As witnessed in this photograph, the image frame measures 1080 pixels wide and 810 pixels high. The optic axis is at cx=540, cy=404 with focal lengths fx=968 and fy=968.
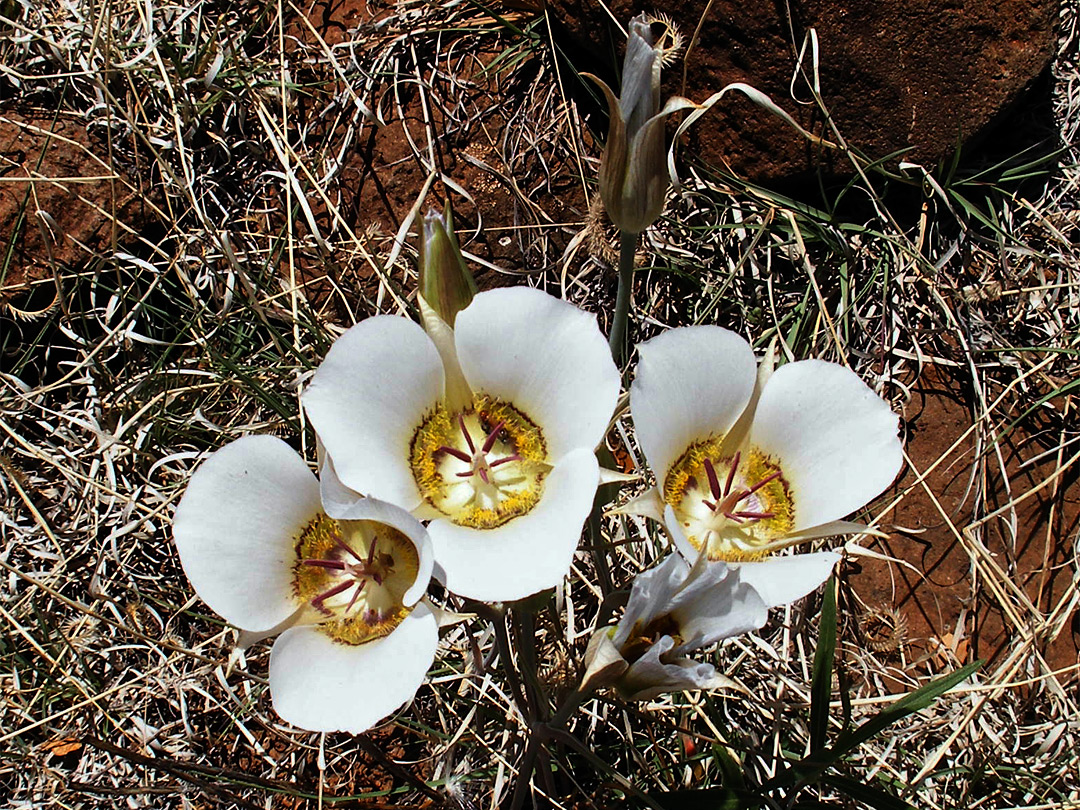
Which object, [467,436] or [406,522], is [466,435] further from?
[406,522]

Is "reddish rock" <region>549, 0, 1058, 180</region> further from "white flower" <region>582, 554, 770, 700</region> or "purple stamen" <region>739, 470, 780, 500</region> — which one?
"white flower" <region>582, 554, 770, 700</region>

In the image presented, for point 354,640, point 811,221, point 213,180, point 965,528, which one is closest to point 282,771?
point 354,640

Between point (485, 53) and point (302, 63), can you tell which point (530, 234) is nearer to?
point (485, 53)

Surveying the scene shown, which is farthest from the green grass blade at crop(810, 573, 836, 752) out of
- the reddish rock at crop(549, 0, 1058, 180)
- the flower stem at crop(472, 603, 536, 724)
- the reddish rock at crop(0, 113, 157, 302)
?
the reddish rock at crop(0, 113, 157, 302)

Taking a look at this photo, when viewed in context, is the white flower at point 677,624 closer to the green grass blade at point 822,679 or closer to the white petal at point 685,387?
the white petal at point 685,387

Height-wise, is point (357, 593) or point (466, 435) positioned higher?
point (466, 435)

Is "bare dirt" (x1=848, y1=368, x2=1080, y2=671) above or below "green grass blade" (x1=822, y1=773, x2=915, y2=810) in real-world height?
below

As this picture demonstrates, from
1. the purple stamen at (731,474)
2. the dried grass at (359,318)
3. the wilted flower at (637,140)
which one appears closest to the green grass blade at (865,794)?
the dried grass at (359,318)

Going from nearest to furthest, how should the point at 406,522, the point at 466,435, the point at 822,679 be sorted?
the point at 406,522 → the point at 466,435 → the point at 822,679

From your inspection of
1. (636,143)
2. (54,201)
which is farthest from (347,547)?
(54,201)
